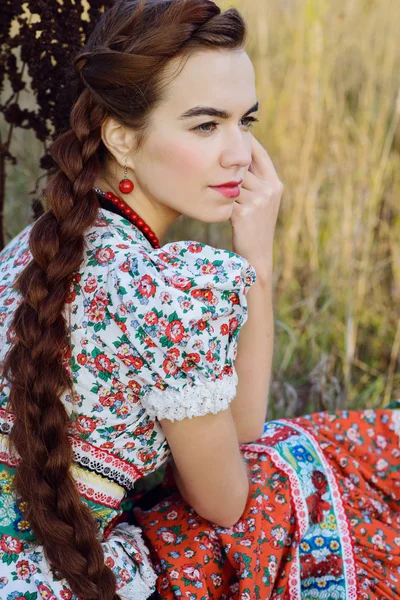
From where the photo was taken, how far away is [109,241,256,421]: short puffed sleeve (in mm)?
1460

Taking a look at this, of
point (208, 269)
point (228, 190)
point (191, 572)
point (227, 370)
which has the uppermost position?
point (228, 190)

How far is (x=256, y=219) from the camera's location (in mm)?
1963

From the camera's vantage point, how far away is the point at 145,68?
5.26 feet

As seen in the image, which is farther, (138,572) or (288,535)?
(288,535)

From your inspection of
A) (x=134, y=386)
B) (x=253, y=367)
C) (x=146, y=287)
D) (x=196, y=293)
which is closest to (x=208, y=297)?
(x=196, y=293)

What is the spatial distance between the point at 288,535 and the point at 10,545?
641 millimetres

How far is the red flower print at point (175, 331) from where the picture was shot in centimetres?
146

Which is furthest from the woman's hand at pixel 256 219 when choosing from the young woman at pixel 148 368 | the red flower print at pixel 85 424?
the red flower print at pixel 85 424

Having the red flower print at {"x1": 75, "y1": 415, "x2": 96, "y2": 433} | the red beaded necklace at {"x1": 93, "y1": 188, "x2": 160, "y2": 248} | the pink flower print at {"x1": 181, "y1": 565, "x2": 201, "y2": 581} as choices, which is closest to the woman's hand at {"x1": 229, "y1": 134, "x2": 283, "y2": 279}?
the red beaded necklace at {"x1": 93, "y1": 188, "x2": 160, "y2": 248}

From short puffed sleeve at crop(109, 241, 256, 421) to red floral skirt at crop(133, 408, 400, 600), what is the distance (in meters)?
0.36

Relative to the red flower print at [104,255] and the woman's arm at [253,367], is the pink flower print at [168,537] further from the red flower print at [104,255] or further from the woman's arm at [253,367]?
the red flower print at [104,255]

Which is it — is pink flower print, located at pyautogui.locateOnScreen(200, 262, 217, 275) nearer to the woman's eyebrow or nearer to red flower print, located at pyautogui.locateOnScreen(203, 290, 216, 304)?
red flower print, located at pyautogui.locateOnScreen(203, 290, 216, 304)

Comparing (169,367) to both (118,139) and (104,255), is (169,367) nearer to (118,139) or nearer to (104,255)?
(104,255)

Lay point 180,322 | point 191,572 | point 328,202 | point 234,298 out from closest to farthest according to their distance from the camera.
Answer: point 180,322
point 234,298
point 191,572
point 328,202
